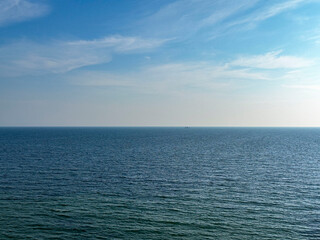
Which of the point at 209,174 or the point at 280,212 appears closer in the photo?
the point at 280,212

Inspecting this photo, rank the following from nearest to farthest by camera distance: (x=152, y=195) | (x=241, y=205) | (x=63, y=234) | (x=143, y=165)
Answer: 1. (x=63, y=234)
2. (x=241, y=205)
3. (x=152, y=195)
4. (x=143, y=165)

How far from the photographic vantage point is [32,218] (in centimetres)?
4244

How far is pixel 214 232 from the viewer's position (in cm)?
3872

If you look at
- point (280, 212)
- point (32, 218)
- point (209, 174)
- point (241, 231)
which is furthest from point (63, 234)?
point (209, 174)

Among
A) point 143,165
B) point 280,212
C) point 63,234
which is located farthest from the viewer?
point 143,165

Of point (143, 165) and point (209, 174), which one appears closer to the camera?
point (209, 174)

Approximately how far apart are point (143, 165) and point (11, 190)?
4273cm

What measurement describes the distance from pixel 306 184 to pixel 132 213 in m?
43.9

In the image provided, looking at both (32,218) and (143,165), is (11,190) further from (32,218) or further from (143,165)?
(143,165)

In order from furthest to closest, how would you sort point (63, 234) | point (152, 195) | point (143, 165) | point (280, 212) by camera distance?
point (143, 165) → point (152, 195) → point (280, 212) → point (63, 234)

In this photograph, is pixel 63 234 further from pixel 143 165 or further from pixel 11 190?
pixel 143 165

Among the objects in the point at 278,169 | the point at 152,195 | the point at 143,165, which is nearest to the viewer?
the point at 152,195

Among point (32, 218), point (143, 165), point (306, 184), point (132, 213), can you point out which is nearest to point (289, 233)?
point (132, 213)

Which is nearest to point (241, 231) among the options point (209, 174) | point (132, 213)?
point (132, 213)
